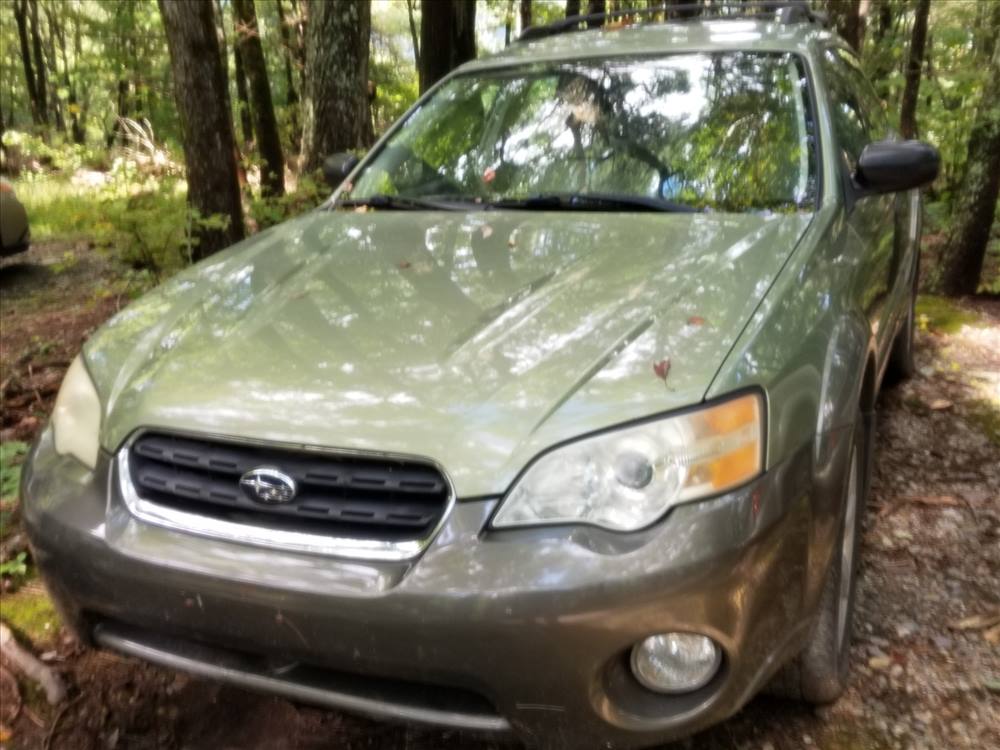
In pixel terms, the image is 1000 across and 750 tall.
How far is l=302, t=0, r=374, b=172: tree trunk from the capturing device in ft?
21.8

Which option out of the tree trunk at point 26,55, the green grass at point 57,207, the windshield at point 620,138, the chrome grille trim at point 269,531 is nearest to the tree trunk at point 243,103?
the green grass at point 57,207

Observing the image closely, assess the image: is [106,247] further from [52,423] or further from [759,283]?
[759,283]

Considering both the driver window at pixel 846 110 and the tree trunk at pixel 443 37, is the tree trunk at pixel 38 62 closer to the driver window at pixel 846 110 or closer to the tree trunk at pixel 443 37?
the tree trunk at pixel 443 37

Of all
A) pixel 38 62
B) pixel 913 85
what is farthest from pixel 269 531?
pixel 38 62

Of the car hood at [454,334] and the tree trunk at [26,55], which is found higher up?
the tree trunk at [26,55]

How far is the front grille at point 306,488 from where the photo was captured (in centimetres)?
177

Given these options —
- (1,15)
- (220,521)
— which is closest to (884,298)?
(220,521)

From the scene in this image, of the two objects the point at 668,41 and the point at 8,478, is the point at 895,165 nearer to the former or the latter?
the point at 668,41

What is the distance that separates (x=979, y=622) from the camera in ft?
8.66

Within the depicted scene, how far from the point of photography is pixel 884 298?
2.95m

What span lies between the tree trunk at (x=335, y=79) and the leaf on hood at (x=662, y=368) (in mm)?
5589

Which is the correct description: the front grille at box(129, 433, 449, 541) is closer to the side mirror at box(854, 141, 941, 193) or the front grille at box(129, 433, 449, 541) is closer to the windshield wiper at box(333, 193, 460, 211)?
the windshield wiper at box(333, 193, 460, 211)

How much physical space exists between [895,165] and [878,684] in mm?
1536

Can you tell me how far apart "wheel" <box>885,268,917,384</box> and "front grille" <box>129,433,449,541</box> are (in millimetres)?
3196
